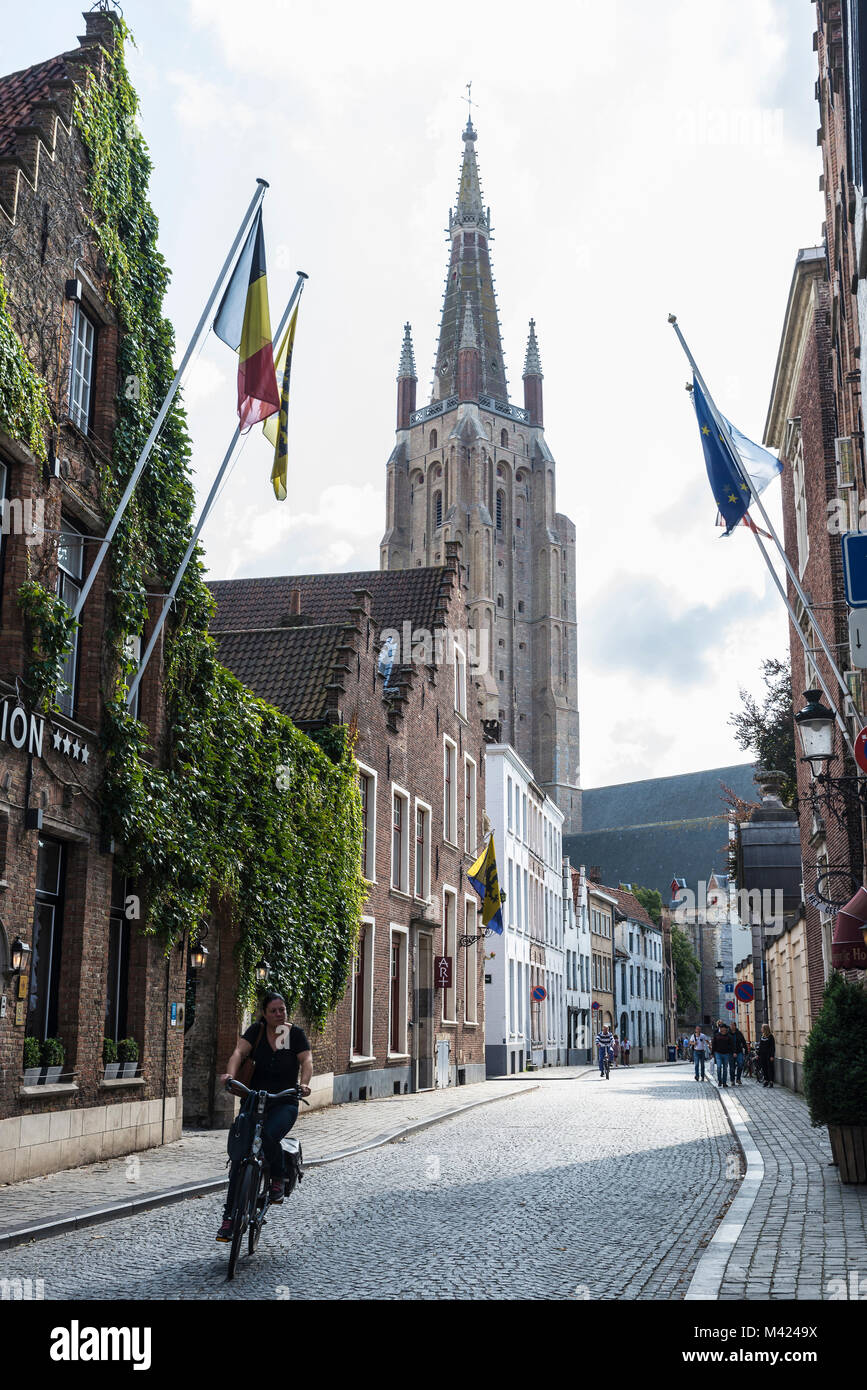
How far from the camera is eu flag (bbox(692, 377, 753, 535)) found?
1602 centimetres

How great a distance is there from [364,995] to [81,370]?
14.2 meters

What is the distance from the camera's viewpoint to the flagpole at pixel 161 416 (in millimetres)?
13398

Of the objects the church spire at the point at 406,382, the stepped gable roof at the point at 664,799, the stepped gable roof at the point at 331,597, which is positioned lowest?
the stepped gable roof at the point at 331,597

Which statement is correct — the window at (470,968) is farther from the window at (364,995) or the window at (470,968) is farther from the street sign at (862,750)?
the street sign at (862,750)

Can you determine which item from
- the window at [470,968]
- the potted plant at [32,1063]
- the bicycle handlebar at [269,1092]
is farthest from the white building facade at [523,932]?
the bicycle handlebar at [269,1092]

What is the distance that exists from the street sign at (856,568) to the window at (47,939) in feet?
27.6

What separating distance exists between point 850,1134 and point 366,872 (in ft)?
48.1

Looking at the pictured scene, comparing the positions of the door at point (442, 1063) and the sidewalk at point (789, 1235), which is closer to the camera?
the sidewalk at point (789, 1235)

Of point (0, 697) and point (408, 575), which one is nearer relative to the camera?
point (0, 697)

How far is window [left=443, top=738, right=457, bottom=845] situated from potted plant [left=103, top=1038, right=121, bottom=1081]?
18.9 meters

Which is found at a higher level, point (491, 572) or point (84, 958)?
point (491, 572)

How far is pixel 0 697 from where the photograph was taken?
40.0 ft

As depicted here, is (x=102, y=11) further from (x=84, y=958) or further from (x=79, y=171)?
(x=84, y=958)
